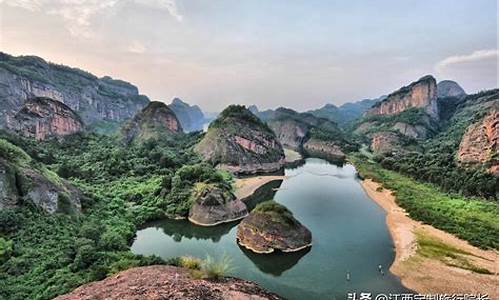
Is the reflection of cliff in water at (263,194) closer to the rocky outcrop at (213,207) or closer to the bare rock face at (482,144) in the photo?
the rocky outcrop at (213,207)

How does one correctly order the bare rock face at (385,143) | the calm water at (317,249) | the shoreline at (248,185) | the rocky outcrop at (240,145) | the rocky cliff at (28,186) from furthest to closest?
Result: the bare rock face at (385,143) < the rocky outcrop at (240,145) < the shoreline at (248,185) < the rocky cliff at (28,186) < the calm water at (317,249)

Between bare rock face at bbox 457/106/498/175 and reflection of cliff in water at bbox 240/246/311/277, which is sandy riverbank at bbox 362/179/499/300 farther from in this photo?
bare rock face at bbox 457/106/498/175

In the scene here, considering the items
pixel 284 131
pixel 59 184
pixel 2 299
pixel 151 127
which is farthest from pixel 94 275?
pixel 284 131

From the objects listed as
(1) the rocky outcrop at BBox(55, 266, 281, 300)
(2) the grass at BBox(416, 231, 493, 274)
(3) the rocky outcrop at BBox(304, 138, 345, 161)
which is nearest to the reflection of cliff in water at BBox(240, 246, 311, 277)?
(1) the rocky outcrop at BBox(55, 266, 281, 300)

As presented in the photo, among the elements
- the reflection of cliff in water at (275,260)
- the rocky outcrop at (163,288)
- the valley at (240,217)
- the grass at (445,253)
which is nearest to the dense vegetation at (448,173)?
the valley at (240,217)

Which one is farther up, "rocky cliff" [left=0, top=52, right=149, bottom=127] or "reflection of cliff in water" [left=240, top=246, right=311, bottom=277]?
"rocky cliff" [left=0, top=52, right=149, bottom=127]

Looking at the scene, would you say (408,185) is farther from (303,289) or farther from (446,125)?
(446,125)
